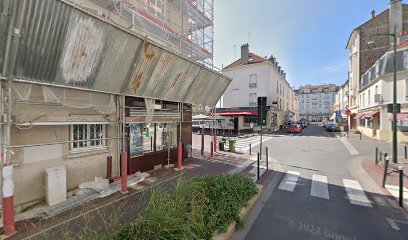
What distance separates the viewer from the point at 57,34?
4055mm

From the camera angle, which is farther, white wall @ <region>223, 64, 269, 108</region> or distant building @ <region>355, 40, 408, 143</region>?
white wall @ <region>223, 64, 269, 108</region>

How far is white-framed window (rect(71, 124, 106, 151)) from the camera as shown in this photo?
564 cm

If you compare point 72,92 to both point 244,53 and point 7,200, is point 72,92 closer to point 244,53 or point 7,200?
point 7,200

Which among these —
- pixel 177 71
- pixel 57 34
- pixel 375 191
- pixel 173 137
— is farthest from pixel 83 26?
pixel 375 191

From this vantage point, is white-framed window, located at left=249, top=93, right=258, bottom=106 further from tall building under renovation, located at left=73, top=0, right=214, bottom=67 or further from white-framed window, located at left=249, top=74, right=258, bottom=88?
tall building under renovation, located at left=73, top=0, right=214, bottom=67

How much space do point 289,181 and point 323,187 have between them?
3.48 ft

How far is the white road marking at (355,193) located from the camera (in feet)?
17.3

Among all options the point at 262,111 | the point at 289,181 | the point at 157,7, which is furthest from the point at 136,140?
the point at 157,7

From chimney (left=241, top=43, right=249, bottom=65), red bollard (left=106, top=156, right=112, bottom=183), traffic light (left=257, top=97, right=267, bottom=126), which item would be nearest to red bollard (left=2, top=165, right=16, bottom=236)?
red bollard (left=106, top=156, right=112, bottom=183)

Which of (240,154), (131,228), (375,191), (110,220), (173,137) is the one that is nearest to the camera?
→ (131,228)

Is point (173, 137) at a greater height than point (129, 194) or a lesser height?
greater

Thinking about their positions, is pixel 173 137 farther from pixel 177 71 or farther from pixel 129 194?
pixel 129 194

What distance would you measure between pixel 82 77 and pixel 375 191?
9.30m

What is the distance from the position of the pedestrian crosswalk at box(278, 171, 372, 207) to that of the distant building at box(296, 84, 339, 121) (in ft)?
295
